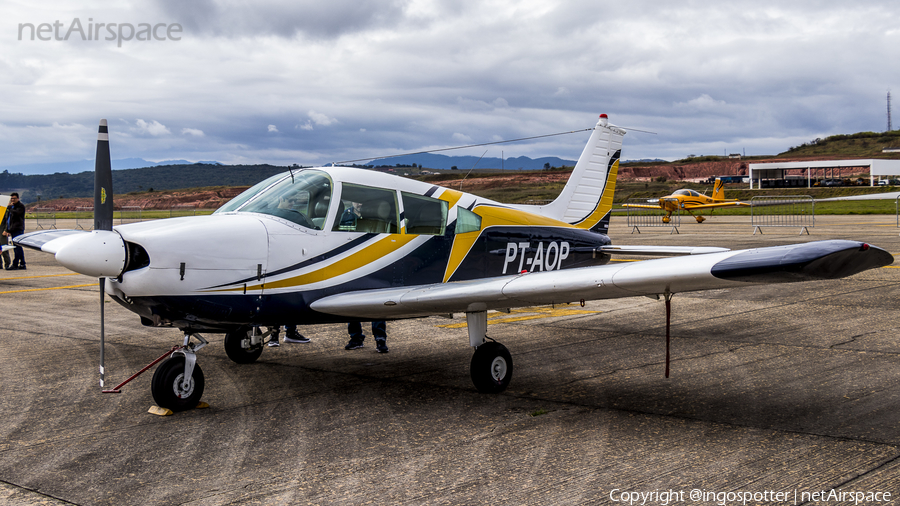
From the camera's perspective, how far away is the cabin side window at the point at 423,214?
6684 millimetres

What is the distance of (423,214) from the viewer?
22.3 ft

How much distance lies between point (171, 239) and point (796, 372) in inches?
232

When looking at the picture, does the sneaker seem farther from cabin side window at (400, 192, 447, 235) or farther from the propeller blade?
the propeller blade

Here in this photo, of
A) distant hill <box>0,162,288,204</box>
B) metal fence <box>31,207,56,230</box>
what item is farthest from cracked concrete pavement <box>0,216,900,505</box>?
distant hill <box>0,162,288,204</box>

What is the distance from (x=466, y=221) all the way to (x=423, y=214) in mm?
573

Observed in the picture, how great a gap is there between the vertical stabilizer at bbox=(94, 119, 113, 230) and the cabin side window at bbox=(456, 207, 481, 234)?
327 centimetres

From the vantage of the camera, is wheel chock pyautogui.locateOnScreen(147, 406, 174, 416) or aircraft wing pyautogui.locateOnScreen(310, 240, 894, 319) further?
wheel chock pyautogui.locateOnScreen(147, 406, 174, 416)

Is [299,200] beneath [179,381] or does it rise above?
above

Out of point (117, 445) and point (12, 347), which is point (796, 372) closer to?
point (117, 445)

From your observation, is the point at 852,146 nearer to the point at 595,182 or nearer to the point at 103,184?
the point at 595,182

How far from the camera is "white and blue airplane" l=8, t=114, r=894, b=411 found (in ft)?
16.1

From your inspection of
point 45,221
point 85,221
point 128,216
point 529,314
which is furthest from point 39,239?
point 128,216

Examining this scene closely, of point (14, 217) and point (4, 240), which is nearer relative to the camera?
point (14, 217)

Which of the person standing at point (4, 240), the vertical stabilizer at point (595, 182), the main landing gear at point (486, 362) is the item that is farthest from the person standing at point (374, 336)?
the person standing at point (4, 240)
